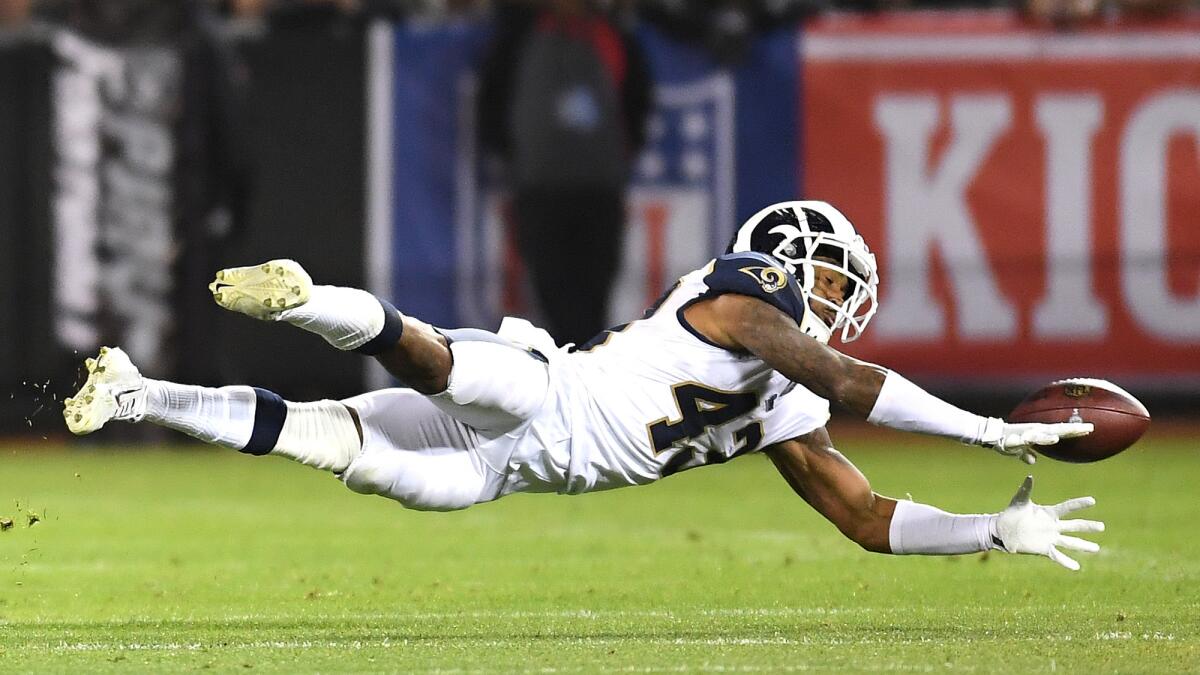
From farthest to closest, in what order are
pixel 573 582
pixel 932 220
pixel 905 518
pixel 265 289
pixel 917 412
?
pixel 932 220
pixel 573 582
pixel 905 518
pixel 917 412
pixel 265 289

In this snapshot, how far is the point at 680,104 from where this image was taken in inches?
460

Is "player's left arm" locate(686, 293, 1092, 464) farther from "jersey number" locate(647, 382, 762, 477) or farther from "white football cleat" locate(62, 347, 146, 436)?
"white football cleat" locate(62, 347, 146, 436)

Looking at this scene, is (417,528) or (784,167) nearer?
(417,528)

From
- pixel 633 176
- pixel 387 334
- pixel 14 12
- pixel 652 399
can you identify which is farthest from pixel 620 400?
pixel 14 12

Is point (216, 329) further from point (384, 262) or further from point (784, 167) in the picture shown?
point (784, 167)

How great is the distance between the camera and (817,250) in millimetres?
5242

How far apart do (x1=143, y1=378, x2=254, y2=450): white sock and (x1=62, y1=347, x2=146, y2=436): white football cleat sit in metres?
0.04

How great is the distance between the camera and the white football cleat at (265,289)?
4.68 m

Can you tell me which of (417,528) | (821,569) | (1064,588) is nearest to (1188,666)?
(1064,588)

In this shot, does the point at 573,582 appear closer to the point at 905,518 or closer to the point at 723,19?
the point at 905,518

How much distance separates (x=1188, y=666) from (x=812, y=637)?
102cm

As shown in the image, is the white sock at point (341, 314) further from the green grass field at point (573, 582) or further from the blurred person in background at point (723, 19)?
the blurred person in background at point (723, 19)

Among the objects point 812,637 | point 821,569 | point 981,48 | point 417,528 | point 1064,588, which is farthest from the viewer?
point 981,48

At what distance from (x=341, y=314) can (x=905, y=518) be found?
1769 mm
